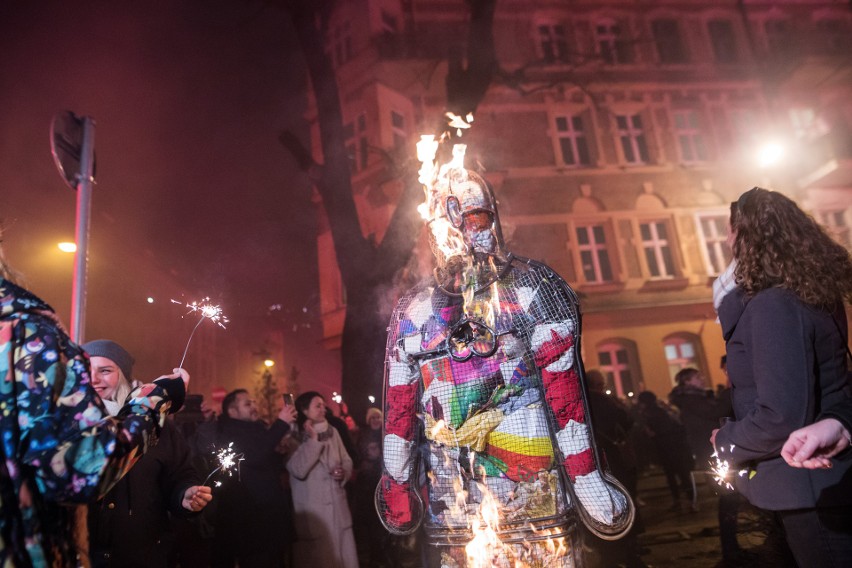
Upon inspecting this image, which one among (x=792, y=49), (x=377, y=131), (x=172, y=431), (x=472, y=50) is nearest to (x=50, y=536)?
(x=172, y=431)

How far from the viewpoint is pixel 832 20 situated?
22703 millimetres

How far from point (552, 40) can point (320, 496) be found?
20082 millimetres

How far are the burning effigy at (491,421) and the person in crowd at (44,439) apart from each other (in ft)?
4.82

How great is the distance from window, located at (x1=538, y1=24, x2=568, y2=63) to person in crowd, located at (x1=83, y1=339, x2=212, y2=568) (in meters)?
20.6

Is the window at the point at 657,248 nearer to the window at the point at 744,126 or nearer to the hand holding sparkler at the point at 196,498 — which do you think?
the window at the point at 744,126

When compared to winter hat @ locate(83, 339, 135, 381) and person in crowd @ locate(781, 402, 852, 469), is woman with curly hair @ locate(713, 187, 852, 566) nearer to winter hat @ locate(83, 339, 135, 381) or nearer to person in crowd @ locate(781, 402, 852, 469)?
person in crowd @ locate(781, 402, 852, 469)

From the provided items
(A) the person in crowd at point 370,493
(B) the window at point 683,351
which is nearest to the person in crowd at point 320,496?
(A) the person in crowd at point 370,493

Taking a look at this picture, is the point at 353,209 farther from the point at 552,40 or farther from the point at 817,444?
the point at 552,40

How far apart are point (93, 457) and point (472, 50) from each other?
407 inches

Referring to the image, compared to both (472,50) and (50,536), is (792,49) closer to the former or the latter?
(472,50)

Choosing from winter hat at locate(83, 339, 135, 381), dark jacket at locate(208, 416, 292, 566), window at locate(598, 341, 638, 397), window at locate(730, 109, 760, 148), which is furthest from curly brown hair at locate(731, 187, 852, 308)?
window at locate(730, 109, 760, 148)

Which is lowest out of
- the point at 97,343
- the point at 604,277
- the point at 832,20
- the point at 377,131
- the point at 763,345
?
the point at 763,345

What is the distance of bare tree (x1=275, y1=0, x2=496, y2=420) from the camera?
386 inches

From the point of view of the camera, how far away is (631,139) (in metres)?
20.2
